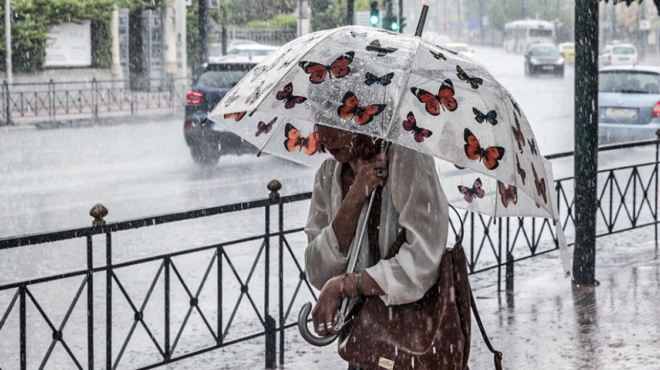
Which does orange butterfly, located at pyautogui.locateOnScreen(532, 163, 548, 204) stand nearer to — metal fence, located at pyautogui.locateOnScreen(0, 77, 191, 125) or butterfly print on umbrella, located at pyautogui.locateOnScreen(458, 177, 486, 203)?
butterfly print on umbrella, located at pyautogui.locateOnScreen(458, 177, 486, 203)

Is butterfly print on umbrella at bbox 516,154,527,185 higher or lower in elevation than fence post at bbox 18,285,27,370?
higher

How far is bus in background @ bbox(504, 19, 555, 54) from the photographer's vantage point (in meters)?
81.2

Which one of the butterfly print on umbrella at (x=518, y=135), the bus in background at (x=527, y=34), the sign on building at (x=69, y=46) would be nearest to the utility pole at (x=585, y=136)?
the butterfly print on umbrella at (x=518, y=135)

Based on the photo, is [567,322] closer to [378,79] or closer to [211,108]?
[378,79]

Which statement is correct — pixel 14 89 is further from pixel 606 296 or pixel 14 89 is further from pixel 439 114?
pixel 439 114

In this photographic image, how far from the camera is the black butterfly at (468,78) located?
3.95 metres

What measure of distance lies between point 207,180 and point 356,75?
1337cm

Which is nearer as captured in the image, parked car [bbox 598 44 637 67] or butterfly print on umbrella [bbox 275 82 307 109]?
butterfly print on umbrella [bbox 275 82 307 109]

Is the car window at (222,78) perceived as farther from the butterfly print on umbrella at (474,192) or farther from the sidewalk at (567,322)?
the butterfly print on umbrella at (474,192)

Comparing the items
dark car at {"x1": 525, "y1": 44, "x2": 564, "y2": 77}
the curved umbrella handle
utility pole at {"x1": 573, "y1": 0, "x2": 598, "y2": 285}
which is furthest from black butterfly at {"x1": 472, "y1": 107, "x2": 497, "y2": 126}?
dark car at {"x1": 525, "y1": 44, "x2": 564, "y2": 77}

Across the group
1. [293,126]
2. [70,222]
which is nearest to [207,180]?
[70,222]

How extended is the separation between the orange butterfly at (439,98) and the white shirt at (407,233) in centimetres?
17

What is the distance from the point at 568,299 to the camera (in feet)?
28.1

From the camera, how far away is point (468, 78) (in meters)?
3.97
